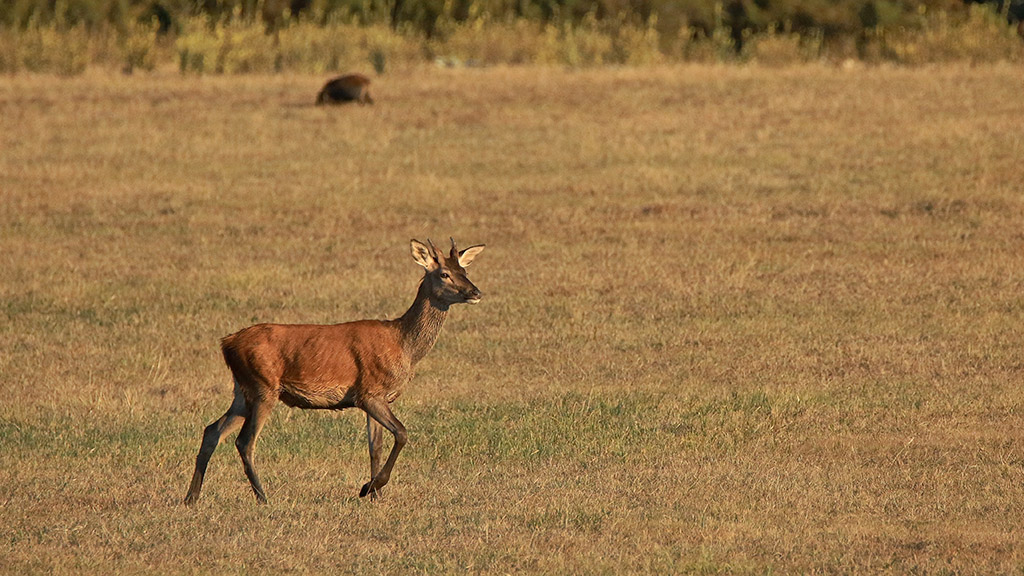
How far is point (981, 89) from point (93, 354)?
18379mm

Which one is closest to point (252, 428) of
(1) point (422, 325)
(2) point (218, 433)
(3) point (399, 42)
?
(2) point (218, 433)

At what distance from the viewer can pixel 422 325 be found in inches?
379

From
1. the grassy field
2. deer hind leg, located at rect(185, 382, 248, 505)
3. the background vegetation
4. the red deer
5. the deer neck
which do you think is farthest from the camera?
the background vegetation

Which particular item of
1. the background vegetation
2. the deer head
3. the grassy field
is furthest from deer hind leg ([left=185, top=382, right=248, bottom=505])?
the background vegetation

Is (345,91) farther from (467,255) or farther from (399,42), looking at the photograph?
(467,255)

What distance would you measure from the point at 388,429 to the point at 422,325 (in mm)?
746

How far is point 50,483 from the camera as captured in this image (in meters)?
9.69

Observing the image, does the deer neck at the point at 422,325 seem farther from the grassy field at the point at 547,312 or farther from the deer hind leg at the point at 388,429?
the grassy field at the point at 547,312

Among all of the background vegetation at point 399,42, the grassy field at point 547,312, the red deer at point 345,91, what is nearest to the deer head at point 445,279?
the grassy field at point 547,312

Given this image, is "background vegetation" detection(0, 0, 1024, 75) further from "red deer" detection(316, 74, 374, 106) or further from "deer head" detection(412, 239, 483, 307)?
"deer head" detection(412, 239, 483, 307)

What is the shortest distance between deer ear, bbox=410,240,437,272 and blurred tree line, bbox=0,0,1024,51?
24445 millimetres

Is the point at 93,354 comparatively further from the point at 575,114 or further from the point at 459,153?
the point at 575,114

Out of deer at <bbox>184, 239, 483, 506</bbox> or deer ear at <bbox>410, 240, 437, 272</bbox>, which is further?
deer ear at <bbox>410, 240, 437, 272</bbox>

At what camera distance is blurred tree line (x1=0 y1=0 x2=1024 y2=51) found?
1409 inches
